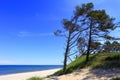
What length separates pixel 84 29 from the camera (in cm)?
2559

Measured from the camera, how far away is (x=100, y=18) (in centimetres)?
2472

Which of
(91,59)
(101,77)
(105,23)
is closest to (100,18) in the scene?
(105,23)

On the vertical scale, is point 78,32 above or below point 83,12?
below

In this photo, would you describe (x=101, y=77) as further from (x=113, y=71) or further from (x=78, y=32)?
(x=78, y=32)

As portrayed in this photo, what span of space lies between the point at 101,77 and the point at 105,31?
922 centimetres

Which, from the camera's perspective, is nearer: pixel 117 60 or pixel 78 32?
pixel 117 60

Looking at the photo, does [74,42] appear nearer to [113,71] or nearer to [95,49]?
[95,49]

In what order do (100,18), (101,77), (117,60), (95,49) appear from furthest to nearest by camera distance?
1. (95,49)
2. (100,18)
3. (117,60)
4. (101,77)

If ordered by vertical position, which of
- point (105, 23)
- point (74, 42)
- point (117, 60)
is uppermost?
point (105, 23)

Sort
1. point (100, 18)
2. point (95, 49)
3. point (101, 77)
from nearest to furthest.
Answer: point (101, 77) → point (100, 18) → point (95, 49)

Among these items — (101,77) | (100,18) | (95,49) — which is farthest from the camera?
(95,49)

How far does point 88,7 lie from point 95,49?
5.24m

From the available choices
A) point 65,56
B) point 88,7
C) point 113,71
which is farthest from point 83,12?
point 113,71

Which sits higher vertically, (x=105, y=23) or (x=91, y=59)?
(x=105, y=23)
